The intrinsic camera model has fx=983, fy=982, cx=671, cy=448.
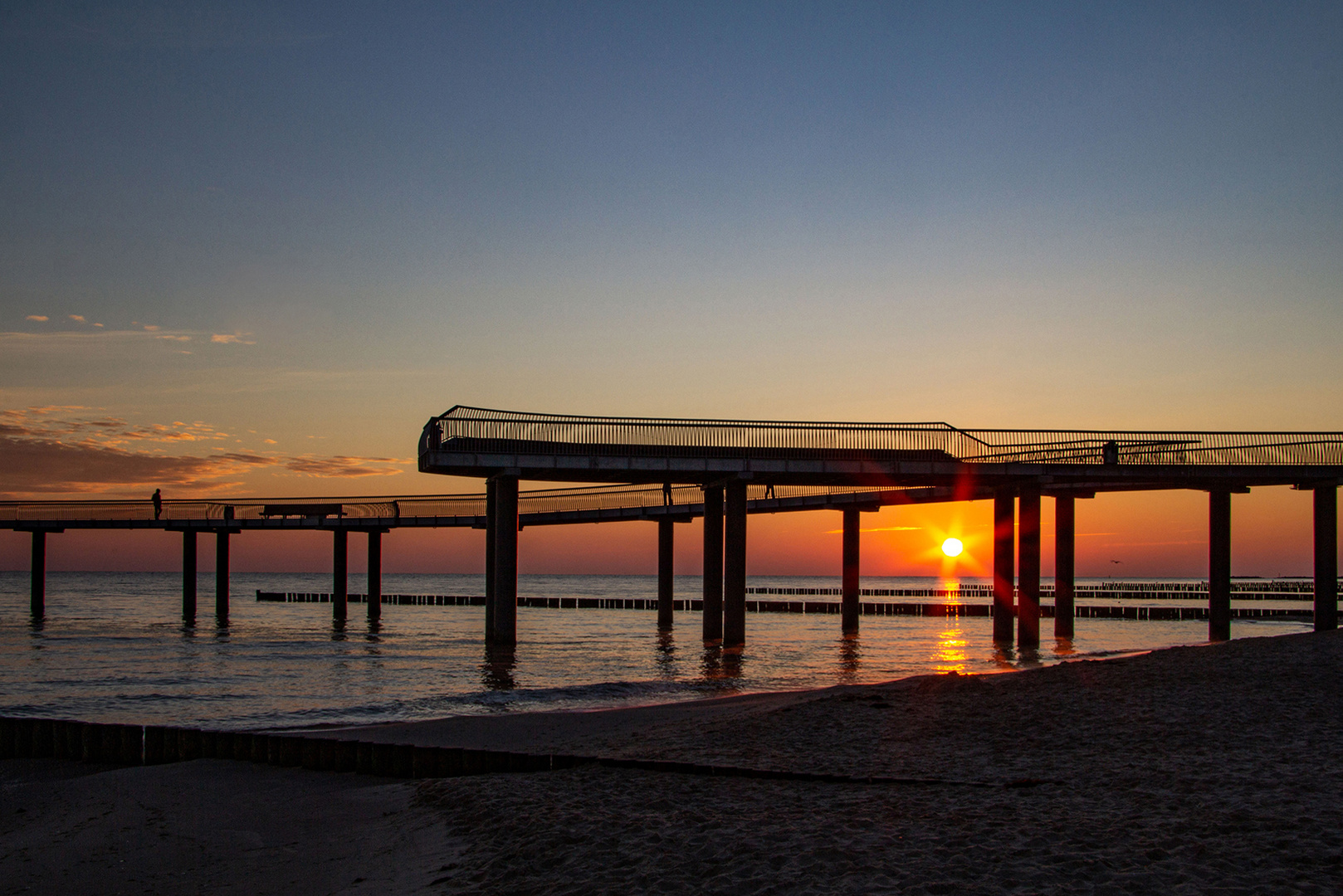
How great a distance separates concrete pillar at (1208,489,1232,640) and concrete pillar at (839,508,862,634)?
54.2 ft

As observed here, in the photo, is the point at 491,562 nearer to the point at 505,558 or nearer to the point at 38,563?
the point at 505,558

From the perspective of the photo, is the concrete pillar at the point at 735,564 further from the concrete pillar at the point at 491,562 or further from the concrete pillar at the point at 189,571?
the concrete pillar at the point at 189,571

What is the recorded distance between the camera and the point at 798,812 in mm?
8539

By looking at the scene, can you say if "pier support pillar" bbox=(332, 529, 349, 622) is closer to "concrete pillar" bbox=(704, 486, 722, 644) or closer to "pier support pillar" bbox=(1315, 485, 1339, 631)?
"concrete pillar" bbox=(704, 486, 722, 644)

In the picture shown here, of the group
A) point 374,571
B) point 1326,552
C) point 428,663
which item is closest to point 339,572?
point 374,571

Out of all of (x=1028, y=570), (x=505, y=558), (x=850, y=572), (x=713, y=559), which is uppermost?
(x=505, y=558)

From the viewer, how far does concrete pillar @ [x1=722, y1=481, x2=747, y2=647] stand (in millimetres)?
37000

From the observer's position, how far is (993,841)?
7.41 meters

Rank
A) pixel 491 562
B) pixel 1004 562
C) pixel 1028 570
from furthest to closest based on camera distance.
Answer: pixel 1004 562, pixel 1028 570, pixel 491 562

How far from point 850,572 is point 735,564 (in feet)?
59.4

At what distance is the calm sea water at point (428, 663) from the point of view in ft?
70.7

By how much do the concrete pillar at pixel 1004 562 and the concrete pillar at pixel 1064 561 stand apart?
4.00 metres

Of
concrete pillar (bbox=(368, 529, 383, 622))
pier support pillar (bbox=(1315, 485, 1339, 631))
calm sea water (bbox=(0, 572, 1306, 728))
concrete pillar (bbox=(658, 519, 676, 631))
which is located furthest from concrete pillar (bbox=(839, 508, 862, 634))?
concrete pillar (bbox=(368, 529, 383, 622))

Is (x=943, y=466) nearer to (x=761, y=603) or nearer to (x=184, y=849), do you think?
(x=184, y=849)
